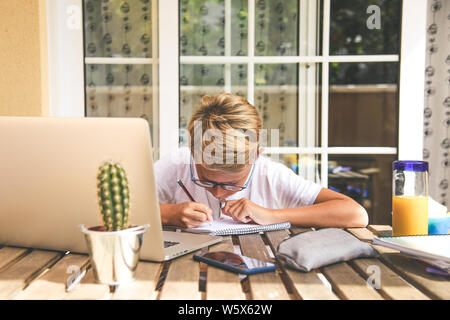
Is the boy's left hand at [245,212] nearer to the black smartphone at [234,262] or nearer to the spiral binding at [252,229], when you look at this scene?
the spiral binding at [252,229]

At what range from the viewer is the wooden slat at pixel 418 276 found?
0.75 m

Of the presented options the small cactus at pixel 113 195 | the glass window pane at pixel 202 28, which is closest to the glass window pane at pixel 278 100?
the glass window pane at pixel 202 28

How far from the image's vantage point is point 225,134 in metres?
1.49

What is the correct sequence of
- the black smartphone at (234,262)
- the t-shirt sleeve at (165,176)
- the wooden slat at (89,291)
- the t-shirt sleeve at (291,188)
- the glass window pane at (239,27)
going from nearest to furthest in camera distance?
the wooden slat at (89,291) < the black smartphone at (234,262) < the t-shirt sleeve at (291,188) < the t-shirt sleeve at (165,176) < the glass window pane at (239,27)

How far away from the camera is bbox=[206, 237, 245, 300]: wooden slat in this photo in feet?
2.38

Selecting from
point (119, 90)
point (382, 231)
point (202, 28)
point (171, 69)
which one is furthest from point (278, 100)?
point (382, 231)

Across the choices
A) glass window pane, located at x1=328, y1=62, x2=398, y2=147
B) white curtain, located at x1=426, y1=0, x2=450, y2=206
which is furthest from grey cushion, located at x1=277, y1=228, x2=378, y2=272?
glass window pane, located at x1=328, y1=62, x2=398, y2=147

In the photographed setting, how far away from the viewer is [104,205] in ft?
2.47

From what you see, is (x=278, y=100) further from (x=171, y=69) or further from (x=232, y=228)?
(x=232, y=228)

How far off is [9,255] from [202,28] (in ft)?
6.45

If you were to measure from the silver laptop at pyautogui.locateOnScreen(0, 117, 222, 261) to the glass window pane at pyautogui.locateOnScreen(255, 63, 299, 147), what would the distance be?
69.3 inches

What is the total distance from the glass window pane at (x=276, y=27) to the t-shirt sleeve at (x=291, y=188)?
1081mm
